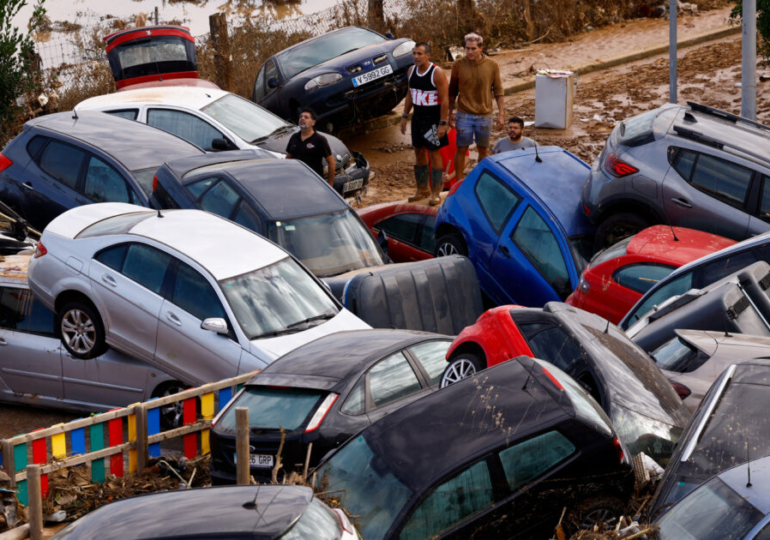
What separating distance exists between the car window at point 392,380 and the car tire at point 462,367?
9.0 inches

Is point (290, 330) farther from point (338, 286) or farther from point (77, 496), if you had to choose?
point (77, 496)

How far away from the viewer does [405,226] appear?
13.1m

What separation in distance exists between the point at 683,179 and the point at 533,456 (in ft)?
20.5

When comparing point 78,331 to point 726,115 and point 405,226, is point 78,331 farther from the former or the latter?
point 726,115

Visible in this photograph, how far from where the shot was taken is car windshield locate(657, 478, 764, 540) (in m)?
4.59

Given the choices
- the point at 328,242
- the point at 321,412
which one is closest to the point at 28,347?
the point at 328,242

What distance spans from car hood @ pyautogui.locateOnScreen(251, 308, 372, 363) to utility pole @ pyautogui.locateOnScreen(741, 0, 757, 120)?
7.75 meters

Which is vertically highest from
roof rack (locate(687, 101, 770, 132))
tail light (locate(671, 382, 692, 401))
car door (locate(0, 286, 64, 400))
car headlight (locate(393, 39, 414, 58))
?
car headlight (locate(393, 39, 414, 58))

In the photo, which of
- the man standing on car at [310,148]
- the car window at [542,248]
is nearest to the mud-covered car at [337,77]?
the man standing on car at [310,148]

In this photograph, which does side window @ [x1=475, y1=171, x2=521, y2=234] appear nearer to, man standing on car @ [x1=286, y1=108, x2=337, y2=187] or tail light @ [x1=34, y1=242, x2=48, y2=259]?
man standing on car @ [x1=286, y1=108, x2=337, y2=187]

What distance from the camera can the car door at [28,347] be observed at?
9.67m

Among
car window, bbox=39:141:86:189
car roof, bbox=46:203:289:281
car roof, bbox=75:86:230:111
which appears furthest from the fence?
car roof, bbox=75:86:230:111

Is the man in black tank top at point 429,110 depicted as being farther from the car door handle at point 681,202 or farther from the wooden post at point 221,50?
the wooden post at point 221,50

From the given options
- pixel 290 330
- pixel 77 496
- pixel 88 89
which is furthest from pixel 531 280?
pixel 88 89
